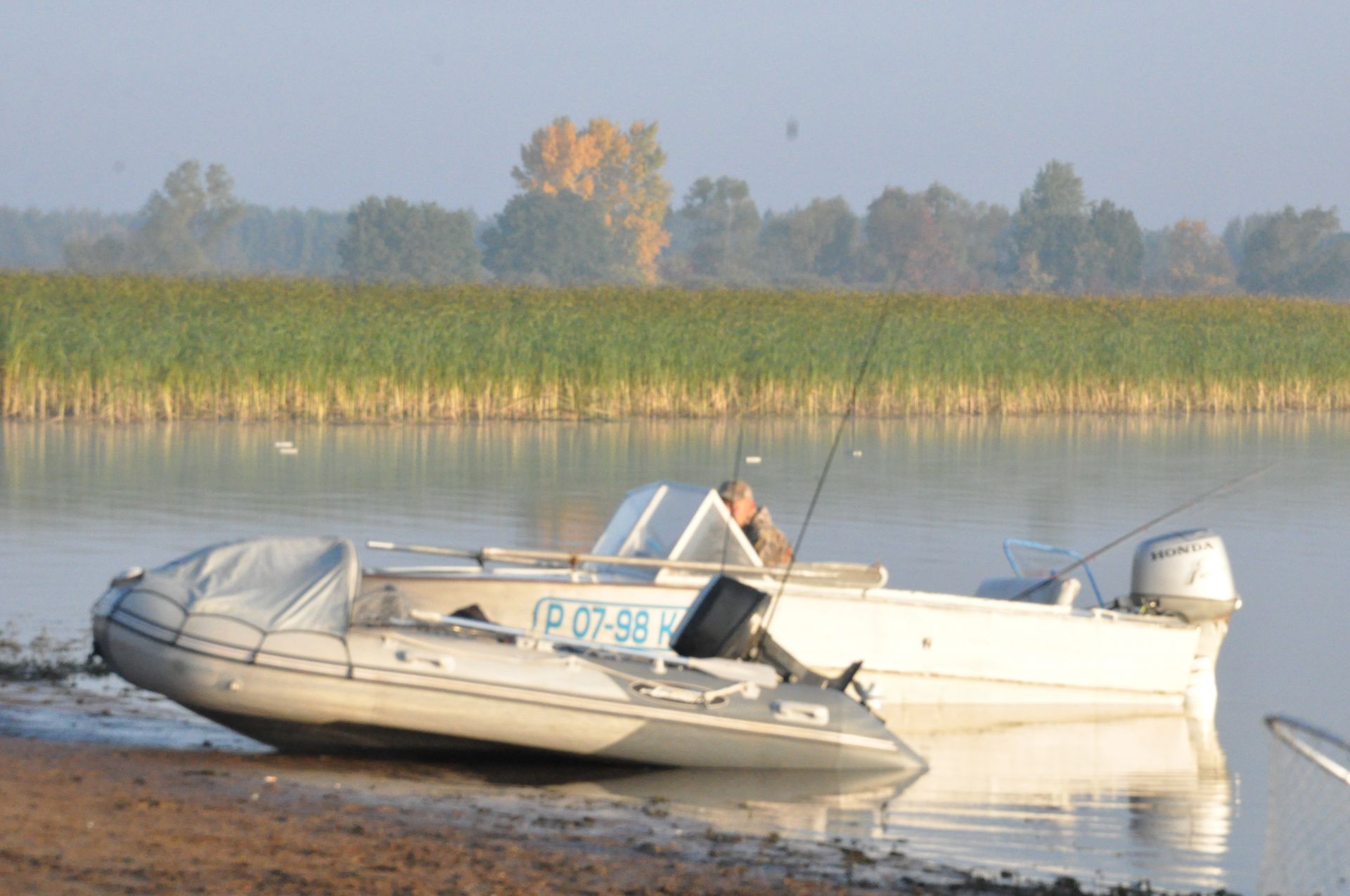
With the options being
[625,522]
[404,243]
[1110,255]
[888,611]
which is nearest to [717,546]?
[625,522]

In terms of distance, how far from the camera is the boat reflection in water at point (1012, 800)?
8.01 meters

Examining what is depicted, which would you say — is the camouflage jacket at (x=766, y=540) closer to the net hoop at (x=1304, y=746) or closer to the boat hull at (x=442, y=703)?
the boat hull at (x=442, y=703)

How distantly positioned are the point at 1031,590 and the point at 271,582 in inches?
212

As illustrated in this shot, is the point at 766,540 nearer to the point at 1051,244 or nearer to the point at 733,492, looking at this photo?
the point at 733,492

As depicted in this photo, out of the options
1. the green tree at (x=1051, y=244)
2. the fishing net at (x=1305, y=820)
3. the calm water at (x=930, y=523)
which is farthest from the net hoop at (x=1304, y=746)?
the green tree at (x=1051, y=244)

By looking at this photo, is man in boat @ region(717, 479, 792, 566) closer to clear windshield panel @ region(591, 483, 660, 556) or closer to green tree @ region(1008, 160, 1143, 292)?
clear windshield panel @ region(591, 483, 660, 556)

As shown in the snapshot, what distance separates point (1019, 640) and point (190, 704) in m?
5.09

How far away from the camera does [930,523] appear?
19.5 meters

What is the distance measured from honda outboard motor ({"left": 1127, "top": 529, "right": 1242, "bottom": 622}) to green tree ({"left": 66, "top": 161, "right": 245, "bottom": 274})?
106 m

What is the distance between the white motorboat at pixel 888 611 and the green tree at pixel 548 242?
9492cm

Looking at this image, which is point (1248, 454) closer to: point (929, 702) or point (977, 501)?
point (977, 501)

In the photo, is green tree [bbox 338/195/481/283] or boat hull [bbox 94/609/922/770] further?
green tree [bbox 338/195/481/283]

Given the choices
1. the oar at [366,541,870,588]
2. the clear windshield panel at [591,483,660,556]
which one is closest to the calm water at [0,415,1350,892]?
the oar at [366,541,870,588]

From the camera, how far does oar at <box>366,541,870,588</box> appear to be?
1070 cm
